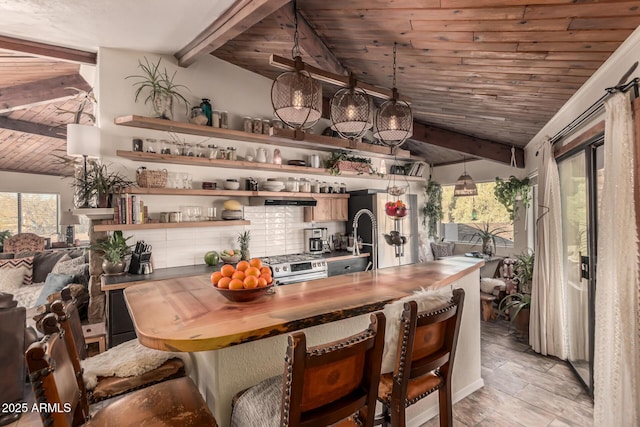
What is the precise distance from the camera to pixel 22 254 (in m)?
5.65

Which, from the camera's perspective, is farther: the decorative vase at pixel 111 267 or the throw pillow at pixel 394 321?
the decorative vase at pixel 111 267

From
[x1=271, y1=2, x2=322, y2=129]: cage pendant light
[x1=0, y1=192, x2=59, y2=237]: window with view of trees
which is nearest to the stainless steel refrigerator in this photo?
[x1=271, y1=2, x2=322, y2=129]: cage pendant light

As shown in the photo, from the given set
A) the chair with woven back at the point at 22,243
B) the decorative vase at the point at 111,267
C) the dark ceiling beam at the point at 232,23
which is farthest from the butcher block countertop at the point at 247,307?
the chair with woven back at the point at 22,243

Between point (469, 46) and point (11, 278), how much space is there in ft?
22.5

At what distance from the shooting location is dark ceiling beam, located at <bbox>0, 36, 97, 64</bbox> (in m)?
2.98

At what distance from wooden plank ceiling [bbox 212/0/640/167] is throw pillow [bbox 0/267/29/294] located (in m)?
4.69

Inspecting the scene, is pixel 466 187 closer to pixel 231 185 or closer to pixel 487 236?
pixel 487 236

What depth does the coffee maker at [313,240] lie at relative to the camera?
4.94 m

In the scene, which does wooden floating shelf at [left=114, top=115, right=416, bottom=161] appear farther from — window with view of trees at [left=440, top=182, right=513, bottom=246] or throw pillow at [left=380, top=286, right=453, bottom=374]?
throw pillow at [left=380, top=286, right=453, bottom=374]

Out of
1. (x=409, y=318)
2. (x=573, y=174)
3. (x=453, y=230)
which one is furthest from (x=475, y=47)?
(x=453, y=230)

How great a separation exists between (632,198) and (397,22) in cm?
185

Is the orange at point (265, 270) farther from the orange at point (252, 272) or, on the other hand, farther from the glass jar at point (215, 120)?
the glass jar at point (215, 120)

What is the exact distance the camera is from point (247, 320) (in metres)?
1.39

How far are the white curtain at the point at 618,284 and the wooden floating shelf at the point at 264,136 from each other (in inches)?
104
